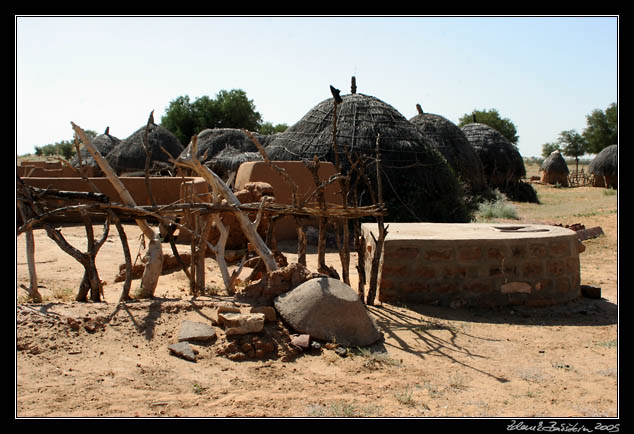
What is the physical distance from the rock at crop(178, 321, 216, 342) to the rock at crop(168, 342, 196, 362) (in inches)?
4.2

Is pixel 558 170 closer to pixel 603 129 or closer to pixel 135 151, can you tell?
pixel 603 129

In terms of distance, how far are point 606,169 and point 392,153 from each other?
756 inches

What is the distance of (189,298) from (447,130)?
1533 cm

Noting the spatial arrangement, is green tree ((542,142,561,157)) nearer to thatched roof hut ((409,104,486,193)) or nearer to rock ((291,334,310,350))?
thatched roof hut ((409,104,486,193))

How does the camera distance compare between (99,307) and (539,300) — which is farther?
(539,300)

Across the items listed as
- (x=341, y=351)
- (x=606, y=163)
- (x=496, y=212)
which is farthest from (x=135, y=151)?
(x=606, y=163)

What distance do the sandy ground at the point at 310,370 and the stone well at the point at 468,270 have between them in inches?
18.0

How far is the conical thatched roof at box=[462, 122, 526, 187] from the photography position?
2205 centimetres

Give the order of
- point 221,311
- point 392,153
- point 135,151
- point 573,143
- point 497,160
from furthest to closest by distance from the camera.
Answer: point 573,143, point 497,160, point 135,151, point 392,153, point 221,311

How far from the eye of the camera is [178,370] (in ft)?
12.4

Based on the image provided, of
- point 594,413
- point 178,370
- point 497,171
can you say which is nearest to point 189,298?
point 178,370

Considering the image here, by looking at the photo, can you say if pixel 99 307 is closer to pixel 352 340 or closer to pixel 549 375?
pixel 352 340

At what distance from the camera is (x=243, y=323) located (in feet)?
14.0

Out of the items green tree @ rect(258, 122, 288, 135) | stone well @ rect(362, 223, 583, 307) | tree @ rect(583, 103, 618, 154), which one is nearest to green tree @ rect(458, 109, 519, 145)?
tree @ rect(583, 103, 618, 154)
